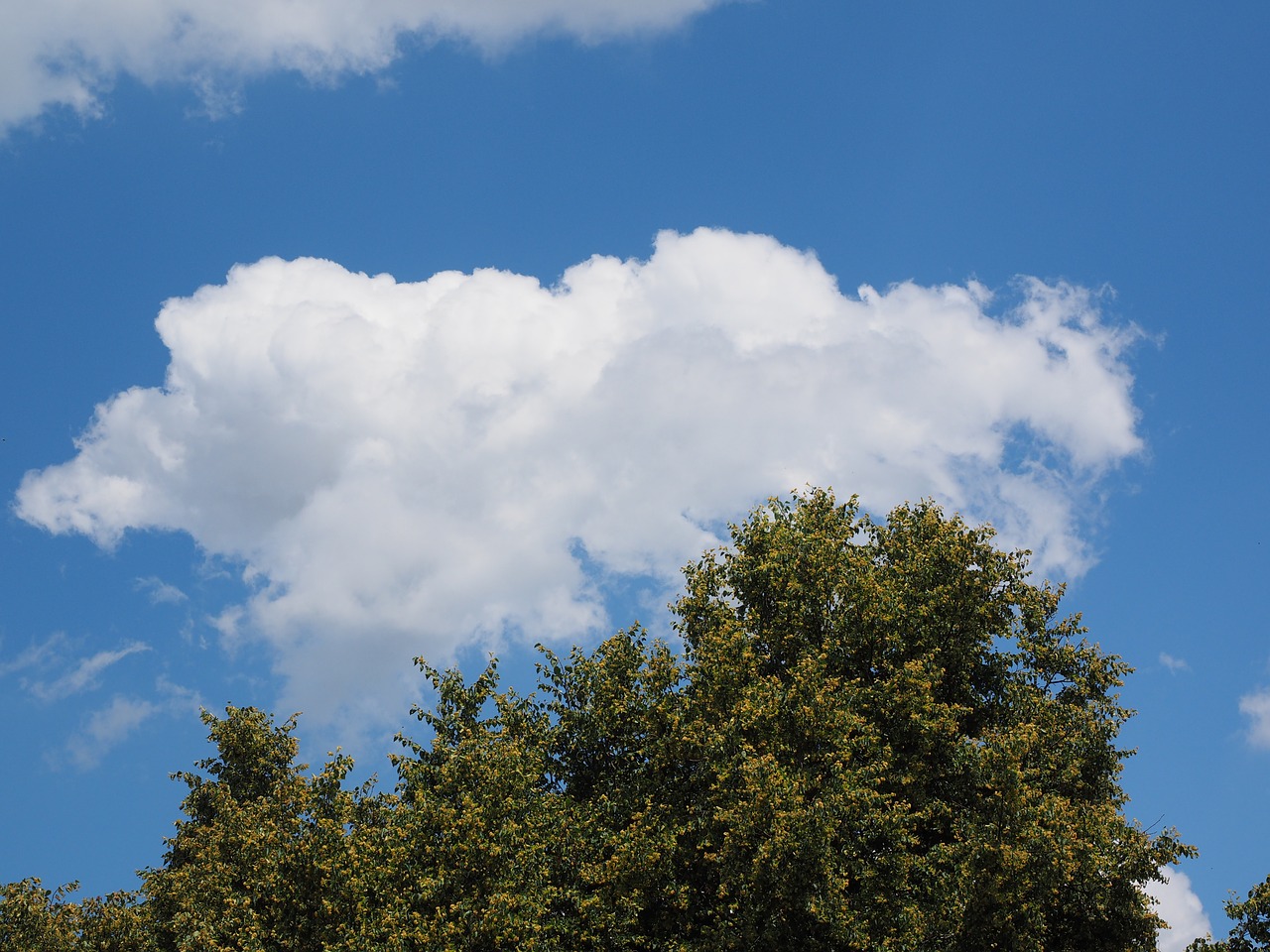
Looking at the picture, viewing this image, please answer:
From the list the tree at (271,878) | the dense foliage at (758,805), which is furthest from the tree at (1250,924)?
the tree at (271,878)

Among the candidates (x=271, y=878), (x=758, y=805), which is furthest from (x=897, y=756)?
(x=271, y=878)

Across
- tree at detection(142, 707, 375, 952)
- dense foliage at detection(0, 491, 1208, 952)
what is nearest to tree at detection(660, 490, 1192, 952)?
dense foliage at detection(0, 491, 1208, 952)

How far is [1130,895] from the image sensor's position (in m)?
33.5

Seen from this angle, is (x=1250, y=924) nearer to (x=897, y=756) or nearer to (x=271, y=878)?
(x=897, y=756)

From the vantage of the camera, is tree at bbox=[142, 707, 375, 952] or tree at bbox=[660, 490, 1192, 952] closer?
tree at bbox=[660, 490, 1192, 952]

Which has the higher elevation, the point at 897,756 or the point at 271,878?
the point at 897,756

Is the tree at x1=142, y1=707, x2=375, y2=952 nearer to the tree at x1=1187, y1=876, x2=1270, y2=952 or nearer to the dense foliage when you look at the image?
the dense foliage

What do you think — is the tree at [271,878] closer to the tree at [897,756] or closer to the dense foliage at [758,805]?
the dense foliage at [758,805]

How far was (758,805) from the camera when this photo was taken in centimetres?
3103

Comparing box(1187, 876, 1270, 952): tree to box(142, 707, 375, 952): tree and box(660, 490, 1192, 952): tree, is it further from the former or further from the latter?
box(142, 707, 375, 952): tree

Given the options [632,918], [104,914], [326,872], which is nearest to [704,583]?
[632,918]

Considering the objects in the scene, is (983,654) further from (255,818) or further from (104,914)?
(104,914)

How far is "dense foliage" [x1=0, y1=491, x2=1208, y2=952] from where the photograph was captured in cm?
3152

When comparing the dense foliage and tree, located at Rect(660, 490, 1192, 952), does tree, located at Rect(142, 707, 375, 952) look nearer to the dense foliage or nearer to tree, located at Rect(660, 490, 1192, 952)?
the dense foliage
